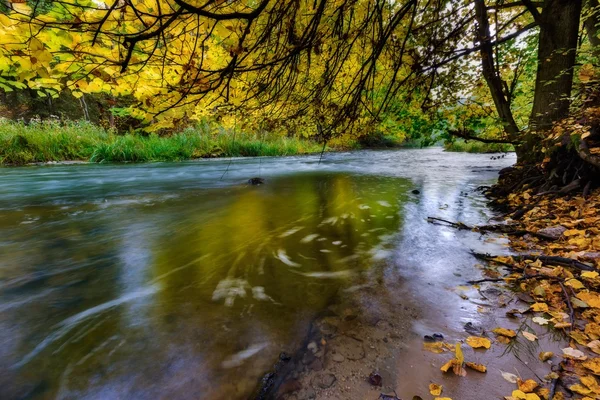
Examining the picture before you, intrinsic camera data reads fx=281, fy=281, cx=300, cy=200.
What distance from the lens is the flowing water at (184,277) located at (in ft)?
5.50

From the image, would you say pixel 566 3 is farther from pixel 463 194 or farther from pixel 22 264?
pixel 22 264

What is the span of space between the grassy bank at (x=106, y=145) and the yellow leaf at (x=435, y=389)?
13.0 m

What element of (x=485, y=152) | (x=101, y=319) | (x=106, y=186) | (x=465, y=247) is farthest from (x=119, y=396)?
(x=485, y=152)

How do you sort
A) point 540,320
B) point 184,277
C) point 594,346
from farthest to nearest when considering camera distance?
point 184,277 < point 540,320 < point 594,346

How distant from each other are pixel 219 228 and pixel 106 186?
570 cm

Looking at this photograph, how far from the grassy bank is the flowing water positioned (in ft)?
24.2

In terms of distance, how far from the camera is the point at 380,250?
10.9 ft

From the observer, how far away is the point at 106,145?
1308 cm

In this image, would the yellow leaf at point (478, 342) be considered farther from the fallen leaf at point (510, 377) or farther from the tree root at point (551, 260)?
the tree root at point (551, 260)

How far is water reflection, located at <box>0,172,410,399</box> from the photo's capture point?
165cm

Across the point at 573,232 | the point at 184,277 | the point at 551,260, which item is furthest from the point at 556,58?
the point at 184,277

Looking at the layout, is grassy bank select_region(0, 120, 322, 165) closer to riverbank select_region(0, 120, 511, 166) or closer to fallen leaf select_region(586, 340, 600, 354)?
riverbank select_region(0, 120, 511, 166)

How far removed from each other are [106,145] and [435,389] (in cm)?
1557

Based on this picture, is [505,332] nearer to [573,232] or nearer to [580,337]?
[580,337]
